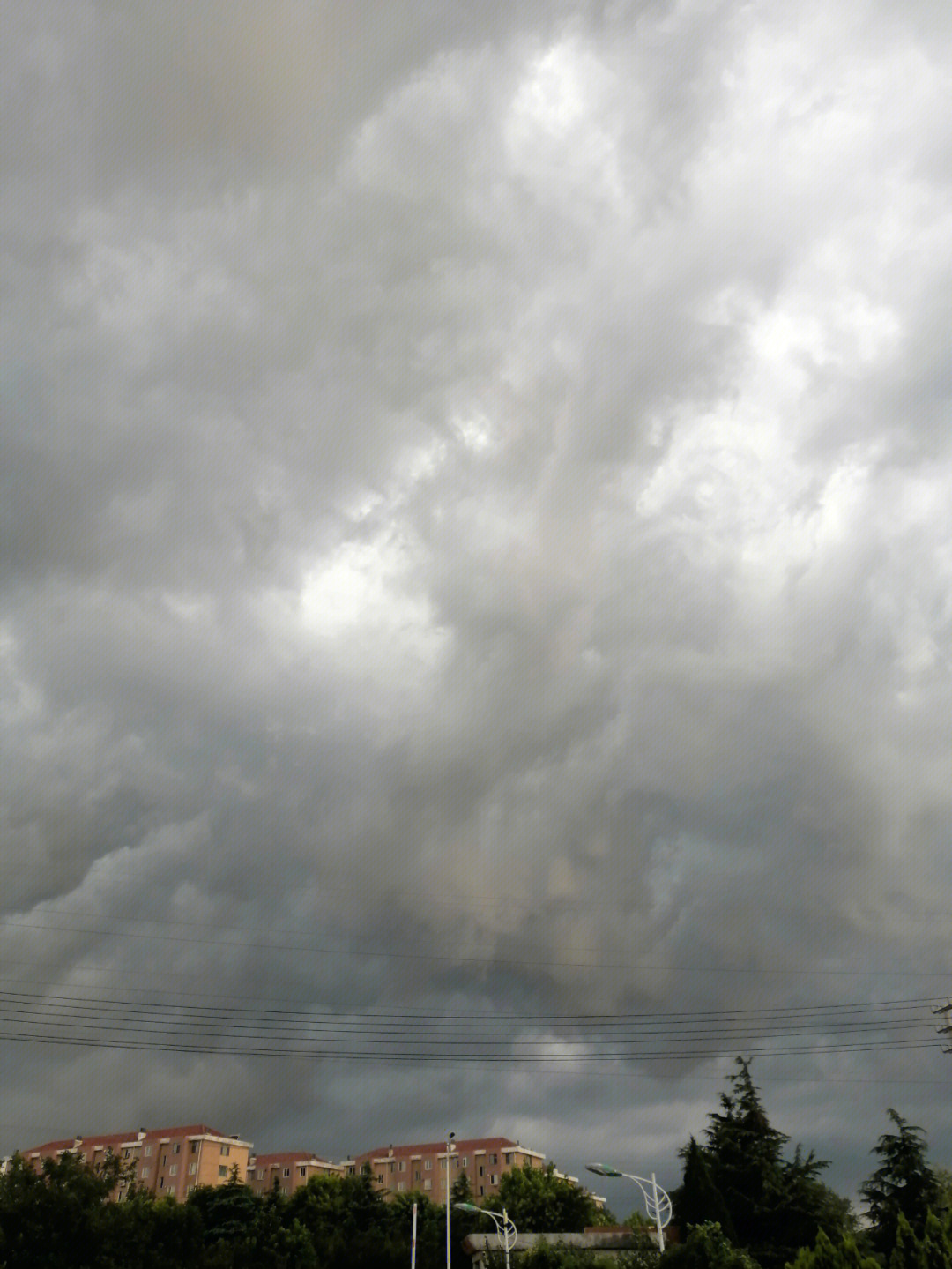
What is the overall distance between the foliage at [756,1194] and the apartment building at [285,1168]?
356 feet

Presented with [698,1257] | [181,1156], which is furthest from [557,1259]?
[181,1156]

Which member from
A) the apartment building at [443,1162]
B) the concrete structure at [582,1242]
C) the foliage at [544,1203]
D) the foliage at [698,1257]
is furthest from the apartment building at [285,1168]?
the foliage at [698,1257]

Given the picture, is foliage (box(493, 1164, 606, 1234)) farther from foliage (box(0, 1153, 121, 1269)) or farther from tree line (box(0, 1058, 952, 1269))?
foliage (box(0, 1153, 121, 1269))

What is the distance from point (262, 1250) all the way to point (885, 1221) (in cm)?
4585

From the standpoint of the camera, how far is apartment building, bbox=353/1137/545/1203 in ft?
518

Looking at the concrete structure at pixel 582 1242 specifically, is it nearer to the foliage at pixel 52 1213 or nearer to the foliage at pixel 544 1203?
the foliage at pixel 52 1213

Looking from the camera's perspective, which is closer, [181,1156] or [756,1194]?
[756,1194]

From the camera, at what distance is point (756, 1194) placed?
66.9 m

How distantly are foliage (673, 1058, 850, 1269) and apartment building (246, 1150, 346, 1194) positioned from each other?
356 feet

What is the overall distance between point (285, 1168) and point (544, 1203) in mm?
76121

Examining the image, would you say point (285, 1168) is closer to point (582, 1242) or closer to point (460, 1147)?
point (460, 1147)

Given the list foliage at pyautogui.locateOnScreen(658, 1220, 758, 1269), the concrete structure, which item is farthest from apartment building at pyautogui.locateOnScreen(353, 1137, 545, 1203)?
foliage at pyautogui.locateOnScreen(658, 1220, 758, 1269)

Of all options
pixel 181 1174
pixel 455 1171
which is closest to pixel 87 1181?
pixel 181 1174

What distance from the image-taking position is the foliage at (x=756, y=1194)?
2527 inches
